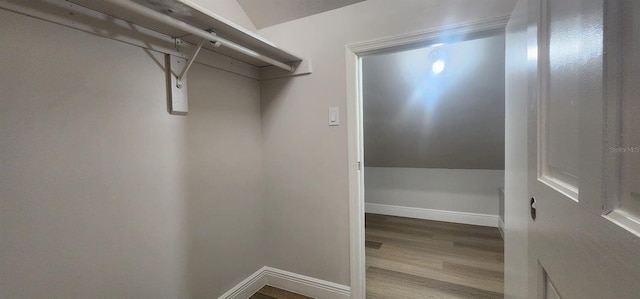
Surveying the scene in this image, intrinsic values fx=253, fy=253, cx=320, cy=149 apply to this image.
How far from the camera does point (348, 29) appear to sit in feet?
5.25

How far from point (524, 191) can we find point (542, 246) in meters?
0.28

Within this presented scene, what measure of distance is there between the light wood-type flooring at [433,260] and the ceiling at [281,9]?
202 centimetres

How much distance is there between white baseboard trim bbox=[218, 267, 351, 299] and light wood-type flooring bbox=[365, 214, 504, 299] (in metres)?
0.30

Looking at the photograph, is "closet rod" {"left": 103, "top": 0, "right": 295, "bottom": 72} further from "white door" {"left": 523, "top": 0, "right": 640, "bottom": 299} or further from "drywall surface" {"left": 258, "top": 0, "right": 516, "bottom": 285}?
"white door" {"left": 523, "top": 0, "right": 640, "bottom": 299}

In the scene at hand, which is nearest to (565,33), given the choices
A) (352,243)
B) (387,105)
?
(352,243)

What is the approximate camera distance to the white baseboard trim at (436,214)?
321cm

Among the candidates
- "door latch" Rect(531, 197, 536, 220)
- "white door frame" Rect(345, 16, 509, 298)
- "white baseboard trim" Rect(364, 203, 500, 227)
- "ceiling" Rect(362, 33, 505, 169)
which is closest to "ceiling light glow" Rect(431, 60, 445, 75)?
"ceiling" Rect(362, 33, 505, 169)

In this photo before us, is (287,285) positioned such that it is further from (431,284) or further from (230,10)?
(230,10)

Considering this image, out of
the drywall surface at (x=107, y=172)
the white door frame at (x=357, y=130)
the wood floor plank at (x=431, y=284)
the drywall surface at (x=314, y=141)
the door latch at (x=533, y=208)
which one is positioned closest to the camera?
the door latch at (x=533, y=208)

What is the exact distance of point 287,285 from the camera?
1.89 meters

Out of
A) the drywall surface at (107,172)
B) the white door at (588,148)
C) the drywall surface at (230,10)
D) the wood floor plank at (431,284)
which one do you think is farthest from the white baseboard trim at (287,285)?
the drywall surface at (230,10)

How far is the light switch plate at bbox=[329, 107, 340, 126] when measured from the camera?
65.2 inches

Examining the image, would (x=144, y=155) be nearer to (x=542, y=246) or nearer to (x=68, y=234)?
(x=68, y=234)

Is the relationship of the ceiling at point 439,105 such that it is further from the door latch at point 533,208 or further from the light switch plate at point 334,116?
the door latch at point 533,208
